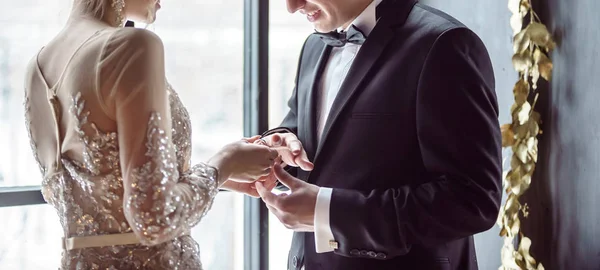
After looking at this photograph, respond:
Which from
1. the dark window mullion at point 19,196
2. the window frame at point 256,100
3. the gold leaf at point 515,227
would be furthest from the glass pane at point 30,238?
the gold leaf at point 515,227

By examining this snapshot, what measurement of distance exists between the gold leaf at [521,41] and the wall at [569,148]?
3.2 inches

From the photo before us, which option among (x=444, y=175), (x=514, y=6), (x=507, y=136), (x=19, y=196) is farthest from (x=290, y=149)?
(x=19, y=196)

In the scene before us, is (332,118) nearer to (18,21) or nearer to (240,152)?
(240,152)

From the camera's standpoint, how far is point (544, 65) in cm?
195

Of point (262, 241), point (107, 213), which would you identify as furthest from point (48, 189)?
point (262, 241)

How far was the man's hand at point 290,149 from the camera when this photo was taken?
1699mm

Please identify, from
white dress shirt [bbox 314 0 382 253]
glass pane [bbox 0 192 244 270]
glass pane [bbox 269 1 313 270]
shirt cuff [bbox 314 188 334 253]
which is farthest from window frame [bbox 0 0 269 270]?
shirt cuff [bbox 314 188 334 253]

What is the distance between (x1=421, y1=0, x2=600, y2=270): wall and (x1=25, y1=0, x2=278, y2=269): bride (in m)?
1.03

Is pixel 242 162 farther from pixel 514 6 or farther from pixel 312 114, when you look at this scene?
pixel 514 6

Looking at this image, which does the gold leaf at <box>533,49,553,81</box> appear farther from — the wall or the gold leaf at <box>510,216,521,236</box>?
the gold leaf at <box>510,216,521,236</box>

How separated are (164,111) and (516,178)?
1255mm

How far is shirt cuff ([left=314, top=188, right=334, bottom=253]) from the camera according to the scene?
1.53 meters

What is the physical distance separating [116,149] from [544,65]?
132 centimetres

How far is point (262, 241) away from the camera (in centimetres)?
294
